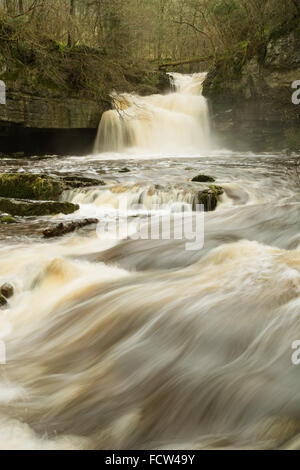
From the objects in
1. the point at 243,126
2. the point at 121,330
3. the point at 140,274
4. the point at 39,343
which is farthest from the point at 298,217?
the point at 243,126

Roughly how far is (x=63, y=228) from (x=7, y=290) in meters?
1.90

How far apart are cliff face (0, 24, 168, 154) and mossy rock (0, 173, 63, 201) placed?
19.9 ft

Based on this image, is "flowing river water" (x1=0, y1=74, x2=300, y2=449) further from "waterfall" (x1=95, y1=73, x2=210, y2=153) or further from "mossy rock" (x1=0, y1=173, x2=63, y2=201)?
"waterfall" (x1=95, y1=73, x2=210, y2=153)

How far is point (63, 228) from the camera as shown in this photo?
535 cm

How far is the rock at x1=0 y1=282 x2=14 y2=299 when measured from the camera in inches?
138

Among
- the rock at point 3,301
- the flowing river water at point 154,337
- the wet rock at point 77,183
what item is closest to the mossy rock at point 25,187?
the wet rock at point 77,183

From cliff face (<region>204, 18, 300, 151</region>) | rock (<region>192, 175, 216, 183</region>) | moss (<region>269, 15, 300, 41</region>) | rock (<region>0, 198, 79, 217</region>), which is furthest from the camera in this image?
cliff face (<region>204, 18, 300, 151</region>)

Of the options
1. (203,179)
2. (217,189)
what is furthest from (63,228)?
(203,179)

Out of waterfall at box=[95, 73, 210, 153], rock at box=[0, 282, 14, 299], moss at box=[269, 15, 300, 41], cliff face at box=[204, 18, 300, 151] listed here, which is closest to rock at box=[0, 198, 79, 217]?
rock at box=[0, 282, 14, 299]

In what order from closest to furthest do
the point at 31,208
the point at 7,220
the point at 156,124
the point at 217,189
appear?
1. the point at 7,220
2. the point at 31,208
3. the point at 217,189
4. the point at 156,124

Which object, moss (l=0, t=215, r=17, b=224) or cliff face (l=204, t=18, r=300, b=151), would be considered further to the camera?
cliff face (l=204, t=18, r=300, b=151)

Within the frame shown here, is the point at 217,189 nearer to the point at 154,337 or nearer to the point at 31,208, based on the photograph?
the point at 31,208

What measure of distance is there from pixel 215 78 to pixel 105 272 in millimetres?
14162

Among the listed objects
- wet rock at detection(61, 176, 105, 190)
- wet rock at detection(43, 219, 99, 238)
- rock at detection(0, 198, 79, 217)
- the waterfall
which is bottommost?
wet rock at detection(43, 219, 99, 238)
